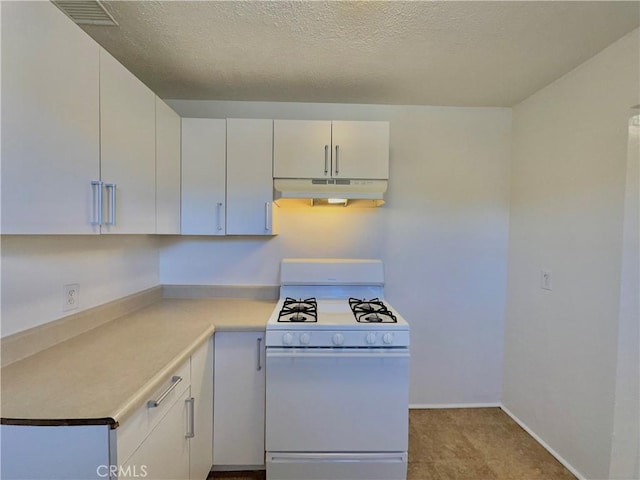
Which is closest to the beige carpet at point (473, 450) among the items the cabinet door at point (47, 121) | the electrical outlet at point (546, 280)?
the electrical outlet at point (546, 280)

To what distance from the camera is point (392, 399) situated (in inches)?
64.6

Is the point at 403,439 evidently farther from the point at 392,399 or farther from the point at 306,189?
the point at 306,189

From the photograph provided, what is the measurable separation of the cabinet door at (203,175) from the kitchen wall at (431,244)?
13.6 inches

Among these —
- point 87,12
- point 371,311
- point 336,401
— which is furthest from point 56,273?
point 371,311

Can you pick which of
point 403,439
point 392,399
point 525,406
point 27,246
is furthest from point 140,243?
point 525,406

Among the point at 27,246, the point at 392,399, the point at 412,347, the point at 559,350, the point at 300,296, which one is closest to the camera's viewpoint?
the point at 27,246

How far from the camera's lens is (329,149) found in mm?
2020

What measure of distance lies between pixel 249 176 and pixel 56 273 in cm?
115

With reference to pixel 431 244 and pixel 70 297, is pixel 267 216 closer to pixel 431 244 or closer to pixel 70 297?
pixel 70 297

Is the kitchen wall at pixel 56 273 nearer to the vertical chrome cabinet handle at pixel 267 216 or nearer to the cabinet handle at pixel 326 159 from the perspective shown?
the vertical chrome cabinet handle at pixel 267 216

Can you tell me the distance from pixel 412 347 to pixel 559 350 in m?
0.94

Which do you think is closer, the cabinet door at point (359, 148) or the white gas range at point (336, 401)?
the white gas range at point (336, 401)

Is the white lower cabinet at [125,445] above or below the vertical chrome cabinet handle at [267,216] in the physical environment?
below

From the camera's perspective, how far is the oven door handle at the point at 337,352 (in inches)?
64.2
